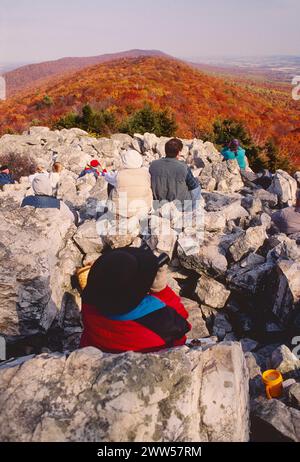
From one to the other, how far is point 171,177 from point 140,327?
355cm

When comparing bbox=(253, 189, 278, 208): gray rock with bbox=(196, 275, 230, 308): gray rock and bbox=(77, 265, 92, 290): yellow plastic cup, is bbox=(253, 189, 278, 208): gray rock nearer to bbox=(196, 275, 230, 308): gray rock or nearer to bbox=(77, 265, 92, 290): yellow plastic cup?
bbox=(196, 275, 230, 308): gray rock

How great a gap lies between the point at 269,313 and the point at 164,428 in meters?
2.54

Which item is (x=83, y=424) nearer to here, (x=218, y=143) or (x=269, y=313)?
(x=269, y=313)

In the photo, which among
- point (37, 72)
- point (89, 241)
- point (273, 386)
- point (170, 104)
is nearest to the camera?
point (273, 386)

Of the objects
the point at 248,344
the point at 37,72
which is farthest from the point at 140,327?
the point at 37,72

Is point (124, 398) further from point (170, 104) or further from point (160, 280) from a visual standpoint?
point (170, 104)

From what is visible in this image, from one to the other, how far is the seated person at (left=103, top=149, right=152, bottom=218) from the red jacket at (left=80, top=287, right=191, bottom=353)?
2672mm

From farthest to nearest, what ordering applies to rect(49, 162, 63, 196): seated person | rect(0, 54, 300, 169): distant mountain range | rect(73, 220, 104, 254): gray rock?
1. rect(0, 54, 300, 169): distant mountain range
2. rect(49, 162, 63, 196): seated person
3. rect(73, 220, 104, 254): gray rock

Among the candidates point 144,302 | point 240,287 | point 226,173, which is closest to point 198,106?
point 226,173

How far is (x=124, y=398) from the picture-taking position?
5.91 feet

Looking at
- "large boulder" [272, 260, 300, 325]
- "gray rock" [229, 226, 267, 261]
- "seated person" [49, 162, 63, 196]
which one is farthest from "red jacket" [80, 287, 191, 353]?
"seated person" [49, 162, 63, 196]

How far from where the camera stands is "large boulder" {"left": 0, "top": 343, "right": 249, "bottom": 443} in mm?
1745

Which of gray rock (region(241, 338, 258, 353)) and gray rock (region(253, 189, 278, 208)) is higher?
gray rock (region(253, 189, 278, 208))

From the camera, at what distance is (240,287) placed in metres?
4.07
